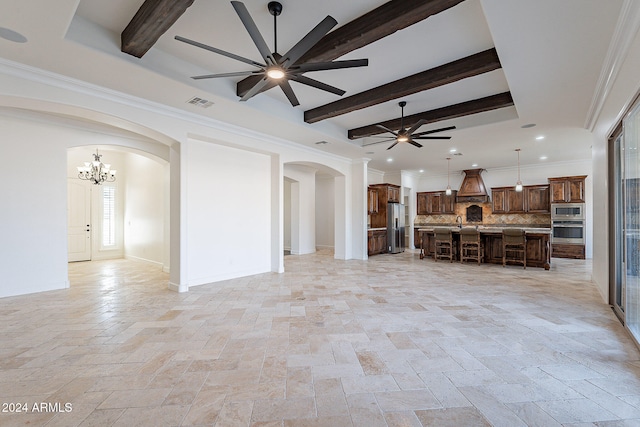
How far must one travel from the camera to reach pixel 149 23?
8.75ft

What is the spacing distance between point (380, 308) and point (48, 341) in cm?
354

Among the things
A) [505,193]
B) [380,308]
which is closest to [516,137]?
[505,193]

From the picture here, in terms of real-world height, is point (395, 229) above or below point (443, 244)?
above

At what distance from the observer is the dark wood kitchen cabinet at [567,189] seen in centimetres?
858

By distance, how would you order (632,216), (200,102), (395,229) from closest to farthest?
(632,216) < (200,102) < (395,229)

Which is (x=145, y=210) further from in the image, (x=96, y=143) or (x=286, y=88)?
(x=286, y=88)

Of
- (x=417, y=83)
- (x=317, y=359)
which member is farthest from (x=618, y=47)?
(x=317, y=359)

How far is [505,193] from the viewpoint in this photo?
32.2 ft

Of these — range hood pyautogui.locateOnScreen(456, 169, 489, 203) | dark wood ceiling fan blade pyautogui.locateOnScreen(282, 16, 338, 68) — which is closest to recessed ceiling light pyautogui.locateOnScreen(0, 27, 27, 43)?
dark wood ceiling fan blade pyautogui.locateOnScreen(282, 16, 338, 68)

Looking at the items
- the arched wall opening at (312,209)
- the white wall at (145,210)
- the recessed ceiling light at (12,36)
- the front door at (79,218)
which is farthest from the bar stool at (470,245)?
the front door at (79,218)

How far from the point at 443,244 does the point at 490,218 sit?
10.9 ft

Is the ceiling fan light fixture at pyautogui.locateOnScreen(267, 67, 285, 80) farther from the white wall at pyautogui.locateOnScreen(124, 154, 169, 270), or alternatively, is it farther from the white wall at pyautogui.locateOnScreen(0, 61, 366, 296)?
the white wall at pyautogui.locateOnScreen(124, 154, 169, 270)

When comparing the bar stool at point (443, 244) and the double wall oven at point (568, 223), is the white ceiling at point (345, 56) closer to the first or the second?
the bar stool at point (443, 244)

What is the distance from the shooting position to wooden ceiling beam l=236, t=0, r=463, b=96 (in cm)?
240
